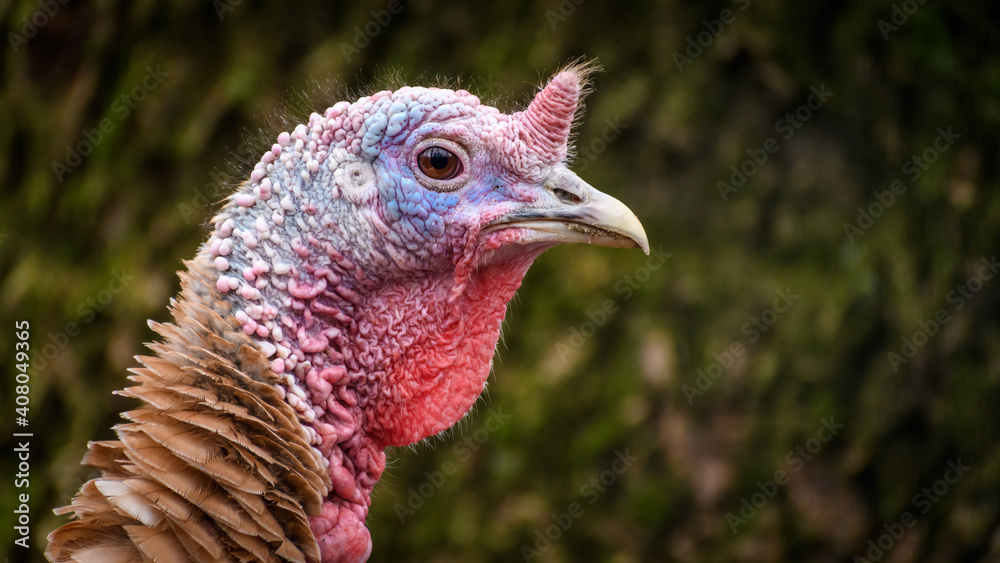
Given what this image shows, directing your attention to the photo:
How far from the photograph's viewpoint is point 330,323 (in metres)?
2.46

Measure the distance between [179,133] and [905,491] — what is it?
198 inches

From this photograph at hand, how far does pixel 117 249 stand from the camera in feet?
17.5

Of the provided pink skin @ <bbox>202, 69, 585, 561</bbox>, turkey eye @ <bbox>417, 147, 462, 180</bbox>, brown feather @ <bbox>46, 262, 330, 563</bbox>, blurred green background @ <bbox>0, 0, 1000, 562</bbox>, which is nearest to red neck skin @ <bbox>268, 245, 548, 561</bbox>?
pink skin @ <bbox>202, 69, 585, 561</bbox>

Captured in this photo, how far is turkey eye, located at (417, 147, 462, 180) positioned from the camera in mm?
2584

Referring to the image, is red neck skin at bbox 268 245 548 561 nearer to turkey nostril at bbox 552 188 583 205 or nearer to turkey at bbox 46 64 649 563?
turkey at bbox 46 64 649 563

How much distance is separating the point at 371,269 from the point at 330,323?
0.68ft

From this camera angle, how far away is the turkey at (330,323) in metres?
2.14

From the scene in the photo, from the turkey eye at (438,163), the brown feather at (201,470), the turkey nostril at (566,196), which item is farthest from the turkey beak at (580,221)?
the brown feather at (201,470)

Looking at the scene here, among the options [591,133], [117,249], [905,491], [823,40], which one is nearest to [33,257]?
[117,249]

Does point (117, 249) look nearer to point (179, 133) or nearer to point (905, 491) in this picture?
point (179, 133)

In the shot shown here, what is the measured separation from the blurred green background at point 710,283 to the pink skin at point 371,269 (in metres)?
2.49

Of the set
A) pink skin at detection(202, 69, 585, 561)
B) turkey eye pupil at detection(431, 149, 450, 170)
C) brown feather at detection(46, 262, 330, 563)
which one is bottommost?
brown feather at detection(46, 262, 330, 563)

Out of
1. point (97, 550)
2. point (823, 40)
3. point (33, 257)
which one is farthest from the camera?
point (33, 257)

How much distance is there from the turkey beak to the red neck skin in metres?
0.09
